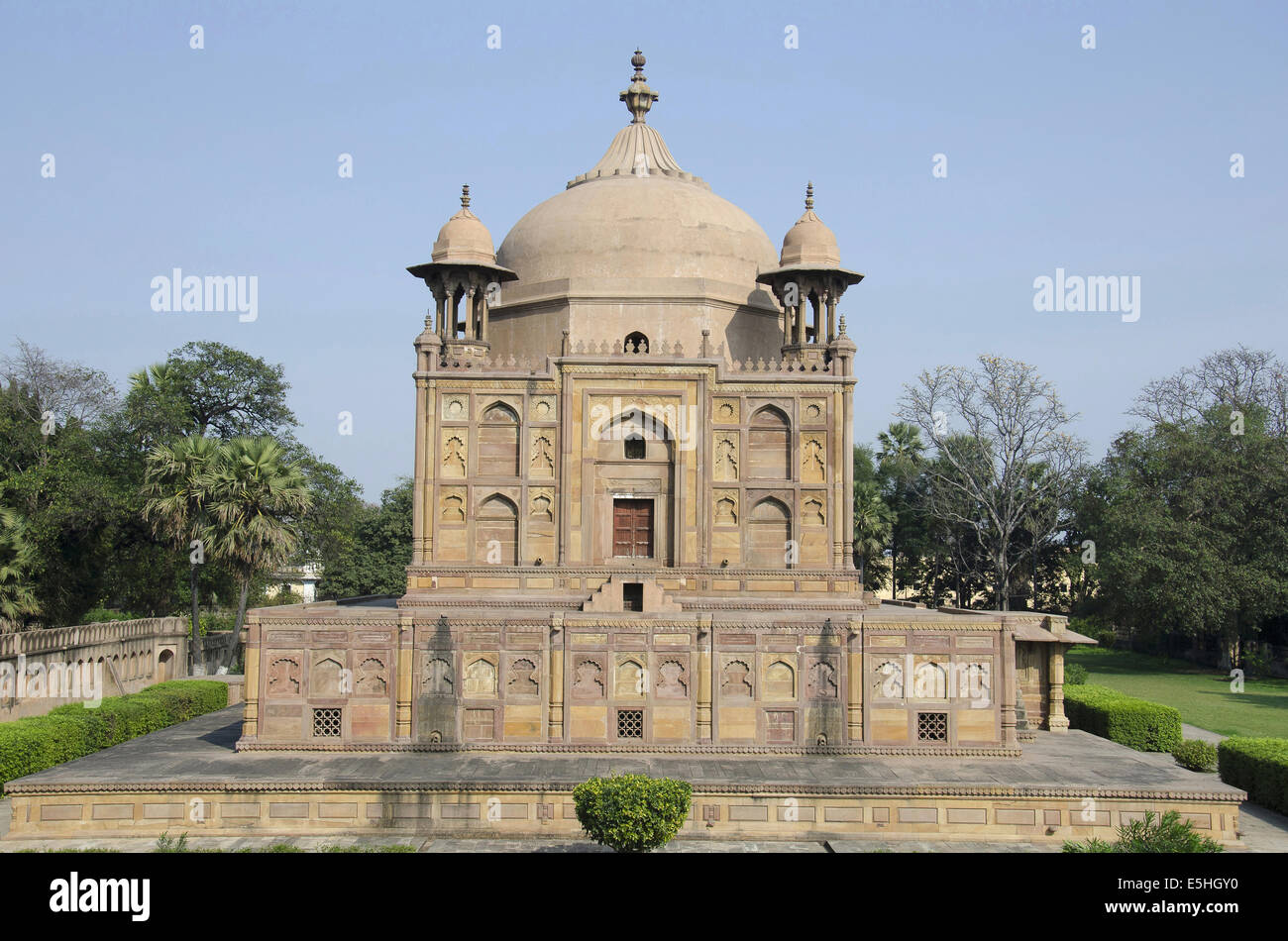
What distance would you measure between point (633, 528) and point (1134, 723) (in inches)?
546

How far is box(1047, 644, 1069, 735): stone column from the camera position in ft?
93.8

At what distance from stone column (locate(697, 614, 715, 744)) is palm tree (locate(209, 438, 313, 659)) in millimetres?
20773

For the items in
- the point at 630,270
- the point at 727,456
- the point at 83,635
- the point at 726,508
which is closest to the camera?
the point at 726,508

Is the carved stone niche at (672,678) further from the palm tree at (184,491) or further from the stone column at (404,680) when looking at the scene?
the palm tree at (184,491)

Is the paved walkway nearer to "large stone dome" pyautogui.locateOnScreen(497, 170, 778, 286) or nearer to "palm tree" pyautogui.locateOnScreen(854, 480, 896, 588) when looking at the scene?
"large stone dome" pyautogui.locateOnScreen(497, 170, 778, 286)

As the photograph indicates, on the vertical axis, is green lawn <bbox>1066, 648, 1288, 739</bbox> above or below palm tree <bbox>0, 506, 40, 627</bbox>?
below

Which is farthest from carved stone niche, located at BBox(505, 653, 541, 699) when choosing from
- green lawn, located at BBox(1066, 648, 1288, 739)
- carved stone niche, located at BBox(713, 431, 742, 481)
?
green lawn, located at BBox(1066, 648, 1288, 739)

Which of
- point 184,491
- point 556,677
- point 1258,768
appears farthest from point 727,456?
point 184,491

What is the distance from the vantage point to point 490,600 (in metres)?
27.9

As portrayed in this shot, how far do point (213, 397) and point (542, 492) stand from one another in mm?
30080

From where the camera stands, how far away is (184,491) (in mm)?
40375

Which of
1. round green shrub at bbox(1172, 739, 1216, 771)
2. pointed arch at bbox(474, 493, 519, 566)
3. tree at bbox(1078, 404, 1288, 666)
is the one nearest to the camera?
round green shrub at bbox(1172, 739, 1216, 771)

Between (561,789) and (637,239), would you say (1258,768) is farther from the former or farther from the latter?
(637,239)

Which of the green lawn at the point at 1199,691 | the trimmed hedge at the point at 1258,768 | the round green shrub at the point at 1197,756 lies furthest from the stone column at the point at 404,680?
the green lawn at the point at 1199,691
